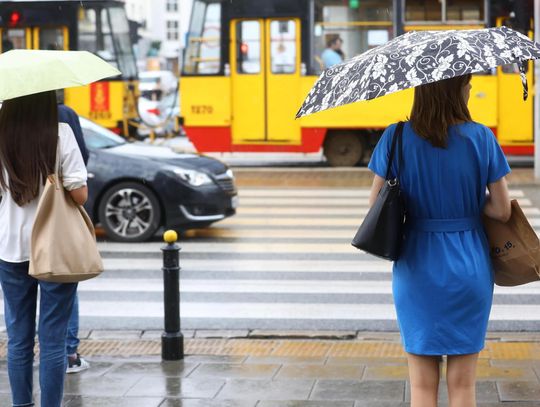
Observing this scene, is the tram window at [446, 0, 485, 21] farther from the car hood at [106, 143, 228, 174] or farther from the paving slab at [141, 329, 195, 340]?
the paving slab at [141, 329, 195, 340]

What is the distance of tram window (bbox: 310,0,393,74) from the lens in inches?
804

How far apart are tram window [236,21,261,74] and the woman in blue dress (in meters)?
16.6

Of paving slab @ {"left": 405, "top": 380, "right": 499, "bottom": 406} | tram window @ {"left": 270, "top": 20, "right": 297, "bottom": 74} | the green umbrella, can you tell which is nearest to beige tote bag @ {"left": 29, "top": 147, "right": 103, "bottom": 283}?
the green umbrella

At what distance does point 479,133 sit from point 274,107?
54.5 ft

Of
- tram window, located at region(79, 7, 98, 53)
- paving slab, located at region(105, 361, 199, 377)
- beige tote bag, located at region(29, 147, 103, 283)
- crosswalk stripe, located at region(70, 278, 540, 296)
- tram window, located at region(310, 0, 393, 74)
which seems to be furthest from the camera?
tram window, located at region(79, 7, 98, 53)

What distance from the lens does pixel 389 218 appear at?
4.44 m

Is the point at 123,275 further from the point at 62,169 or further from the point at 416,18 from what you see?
the point at 416,18

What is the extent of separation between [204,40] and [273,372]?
594 inches

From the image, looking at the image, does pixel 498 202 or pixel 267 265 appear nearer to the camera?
pixel 498 202

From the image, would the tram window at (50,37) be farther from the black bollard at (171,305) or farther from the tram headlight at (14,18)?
the black bollard at (171,305)

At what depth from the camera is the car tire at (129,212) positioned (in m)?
12.7

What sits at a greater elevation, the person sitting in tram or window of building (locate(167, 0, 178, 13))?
window of building (locate(167, 0, 178, 13))

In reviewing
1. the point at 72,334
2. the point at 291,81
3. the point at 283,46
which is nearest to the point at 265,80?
the point at 291,81

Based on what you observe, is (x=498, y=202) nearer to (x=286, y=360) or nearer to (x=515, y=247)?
(x=515, y=247)
